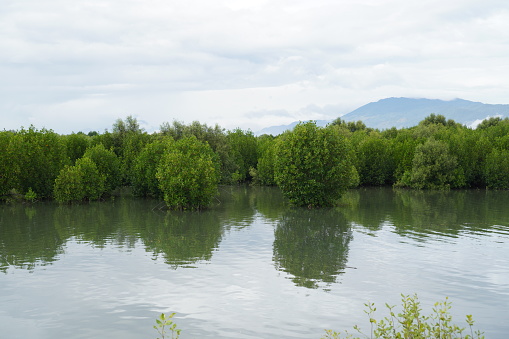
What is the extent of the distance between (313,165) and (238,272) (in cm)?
3324

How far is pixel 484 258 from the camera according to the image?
2973 centimetres

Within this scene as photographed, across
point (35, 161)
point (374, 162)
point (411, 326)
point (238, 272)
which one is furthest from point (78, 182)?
point (374, 162)

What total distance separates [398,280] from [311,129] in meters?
37.3

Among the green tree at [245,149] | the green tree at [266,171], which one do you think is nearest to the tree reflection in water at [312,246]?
the green tree at [266,171]

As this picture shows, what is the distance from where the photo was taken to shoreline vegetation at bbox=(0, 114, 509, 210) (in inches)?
2263

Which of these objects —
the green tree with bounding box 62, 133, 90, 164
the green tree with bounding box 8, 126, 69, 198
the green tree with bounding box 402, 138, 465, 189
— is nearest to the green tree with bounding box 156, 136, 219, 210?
the green tree with bounding box 8, 126, 69, 198

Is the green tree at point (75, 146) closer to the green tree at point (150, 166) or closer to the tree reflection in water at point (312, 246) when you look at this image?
the green tree at point (150, 166)

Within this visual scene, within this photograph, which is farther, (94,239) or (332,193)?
(332,193)

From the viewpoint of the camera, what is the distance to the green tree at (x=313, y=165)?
57344 millimetres

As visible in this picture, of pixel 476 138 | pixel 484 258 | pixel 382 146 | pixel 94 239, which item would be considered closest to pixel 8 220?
pixel 94 239

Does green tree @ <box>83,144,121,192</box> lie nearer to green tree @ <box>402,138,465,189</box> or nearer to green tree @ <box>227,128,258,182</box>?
green tree @ <box>227,128,258,182</box>

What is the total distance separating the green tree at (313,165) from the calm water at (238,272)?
9.11 metres

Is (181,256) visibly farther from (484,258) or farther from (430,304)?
(484,258)

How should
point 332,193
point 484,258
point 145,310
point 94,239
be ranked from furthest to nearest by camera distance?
point 332,193 < point 94,239 < point 484,258 < point 145,310
